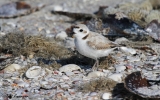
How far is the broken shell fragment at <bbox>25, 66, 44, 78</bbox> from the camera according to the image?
6245 mm

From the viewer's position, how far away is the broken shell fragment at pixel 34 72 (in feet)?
20.5

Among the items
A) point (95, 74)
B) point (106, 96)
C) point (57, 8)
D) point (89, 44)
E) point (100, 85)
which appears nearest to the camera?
point (106, 96)

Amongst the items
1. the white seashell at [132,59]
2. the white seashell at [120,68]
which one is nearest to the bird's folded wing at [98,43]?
the white seashell at [120,68]

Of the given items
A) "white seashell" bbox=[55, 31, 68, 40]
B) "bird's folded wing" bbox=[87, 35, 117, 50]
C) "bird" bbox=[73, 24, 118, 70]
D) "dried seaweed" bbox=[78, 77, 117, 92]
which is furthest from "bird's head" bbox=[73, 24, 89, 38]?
"white seashell" bbox=[55, 31, 68, 40]

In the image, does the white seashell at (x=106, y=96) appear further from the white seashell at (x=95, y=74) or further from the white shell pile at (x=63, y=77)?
the white seashell at (x=95, y=74)

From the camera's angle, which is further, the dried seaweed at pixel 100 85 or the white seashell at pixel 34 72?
the white seashell at pixel 34 72

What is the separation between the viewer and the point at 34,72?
249 inches

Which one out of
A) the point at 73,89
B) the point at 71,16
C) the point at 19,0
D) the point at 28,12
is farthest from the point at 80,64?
the point at 19,0

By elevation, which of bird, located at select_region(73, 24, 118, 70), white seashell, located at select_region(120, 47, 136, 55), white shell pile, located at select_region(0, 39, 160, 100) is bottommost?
white shell pile, located at select_region(0, 39, 160, 100)

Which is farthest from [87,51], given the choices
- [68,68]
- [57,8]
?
[57,8]

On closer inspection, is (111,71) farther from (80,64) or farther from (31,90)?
(31,90)

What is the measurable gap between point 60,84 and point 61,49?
57.6 inches

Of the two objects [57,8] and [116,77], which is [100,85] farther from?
[57,8]

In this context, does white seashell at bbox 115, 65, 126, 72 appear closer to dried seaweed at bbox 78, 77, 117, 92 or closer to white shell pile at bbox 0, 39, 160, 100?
white shell pile at bbox 0, 39, 160, 100
